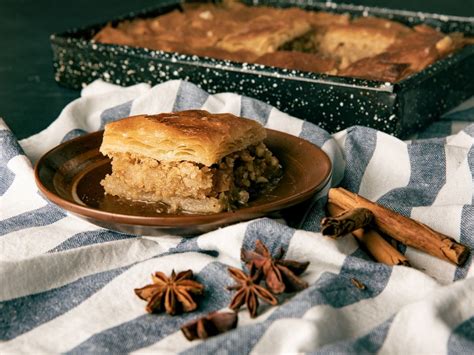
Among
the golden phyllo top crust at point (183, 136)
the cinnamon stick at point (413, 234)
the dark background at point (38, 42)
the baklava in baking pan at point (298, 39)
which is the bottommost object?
the dark background at point (38, 42)

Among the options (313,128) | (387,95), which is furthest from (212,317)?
(387,95)

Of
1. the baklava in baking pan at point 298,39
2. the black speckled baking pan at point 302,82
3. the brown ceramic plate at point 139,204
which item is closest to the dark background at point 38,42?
the black speckled baking pan at point 302,82

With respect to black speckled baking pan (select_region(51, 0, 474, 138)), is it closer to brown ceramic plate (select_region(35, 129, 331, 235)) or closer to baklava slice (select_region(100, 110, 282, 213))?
brown ceramic plate (select_region(35, 129, 331, 235))

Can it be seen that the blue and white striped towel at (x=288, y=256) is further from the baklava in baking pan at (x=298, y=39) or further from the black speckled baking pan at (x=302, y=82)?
the baklava in baking pan at (x=298, y=39)

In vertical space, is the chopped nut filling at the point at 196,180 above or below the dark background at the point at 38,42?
above

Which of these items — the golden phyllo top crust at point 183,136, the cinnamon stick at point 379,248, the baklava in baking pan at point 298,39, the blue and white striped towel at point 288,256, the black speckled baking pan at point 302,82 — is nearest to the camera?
the blue and white striped towel at point 288,256

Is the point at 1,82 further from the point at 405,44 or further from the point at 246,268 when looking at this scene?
the point at 246,268

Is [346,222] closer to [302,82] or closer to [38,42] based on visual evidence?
[302,82]

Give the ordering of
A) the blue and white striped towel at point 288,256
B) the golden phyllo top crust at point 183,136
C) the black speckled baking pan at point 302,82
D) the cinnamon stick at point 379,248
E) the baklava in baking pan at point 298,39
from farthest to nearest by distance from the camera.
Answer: the baklava in baking pan at point 298,39 → the black speckled baking pan at point 302,82 → the golden phyllo top crust at point 183,136 → the cinnamon stick at point 379,248 → the blue and white striped towel at point 288,256
